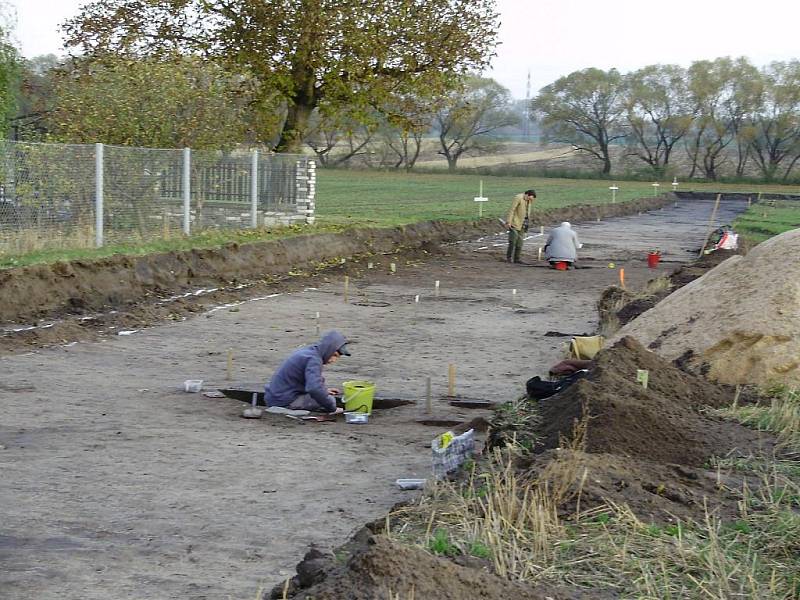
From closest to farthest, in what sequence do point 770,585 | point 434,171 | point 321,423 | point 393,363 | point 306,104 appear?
1. point 770,585
2. point 321,423
3. point 393,363
4. point 306,104
5. point 434,171

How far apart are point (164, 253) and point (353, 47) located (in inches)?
421

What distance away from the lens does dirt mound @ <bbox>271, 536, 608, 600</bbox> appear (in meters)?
4.86

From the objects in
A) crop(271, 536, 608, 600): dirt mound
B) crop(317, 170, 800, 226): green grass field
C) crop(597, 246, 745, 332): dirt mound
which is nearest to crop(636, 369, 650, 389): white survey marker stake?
crop(271, 536, 608, 600): dirt mound

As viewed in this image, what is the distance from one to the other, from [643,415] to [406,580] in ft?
12.2

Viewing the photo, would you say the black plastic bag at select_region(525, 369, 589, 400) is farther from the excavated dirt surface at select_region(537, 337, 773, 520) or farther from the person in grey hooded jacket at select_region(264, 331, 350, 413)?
the person in grey hooded jacket at select_region(264, 331, 350, 413)

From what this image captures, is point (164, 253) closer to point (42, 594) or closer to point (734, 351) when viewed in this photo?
point (734, 351)

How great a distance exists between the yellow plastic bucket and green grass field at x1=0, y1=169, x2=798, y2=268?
7937 mm

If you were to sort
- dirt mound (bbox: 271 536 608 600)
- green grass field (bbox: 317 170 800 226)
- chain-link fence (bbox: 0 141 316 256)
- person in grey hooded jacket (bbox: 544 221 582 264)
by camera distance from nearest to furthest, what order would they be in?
dirt mound (bbox: 271 536 608 600)
chain-link fence (bbox: 0 141 316 256)
person in grey hooded jacket (bbox: 544 221 582 264)
green grass field (bbox: 317 170 800 226)

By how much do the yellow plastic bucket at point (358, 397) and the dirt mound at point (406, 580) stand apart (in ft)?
18.2

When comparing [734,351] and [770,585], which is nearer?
[770,585]


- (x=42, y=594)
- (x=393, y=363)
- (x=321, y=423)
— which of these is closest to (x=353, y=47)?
(x=393, y=363)

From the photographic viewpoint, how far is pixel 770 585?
5395 mm

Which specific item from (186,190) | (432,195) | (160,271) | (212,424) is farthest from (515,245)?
(432,195)

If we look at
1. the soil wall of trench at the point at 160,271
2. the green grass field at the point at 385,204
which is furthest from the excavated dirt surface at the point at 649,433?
the green grass field at the point at 385,204
